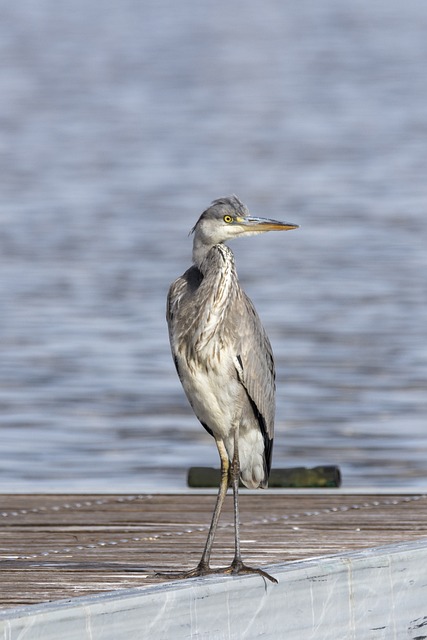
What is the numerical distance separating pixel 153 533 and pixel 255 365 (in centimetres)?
155

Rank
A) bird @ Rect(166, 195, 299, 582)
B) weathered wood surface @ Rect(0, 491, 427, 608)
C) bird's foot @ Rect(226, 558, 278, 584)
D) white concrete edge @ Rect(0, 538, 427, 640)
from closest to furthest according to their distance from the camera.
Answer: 1. white concrete edge @ Rect(0, 538, 427, 640)
2. bird's foot @ Rect(226, 558, 278, 584)
3. bird @ Rect(166, 195, 299, 582)
4. weathered wood surface @ Rect(0, 491, 427, 608)

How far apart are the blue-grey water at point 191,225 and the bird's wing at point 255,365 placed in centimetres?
274

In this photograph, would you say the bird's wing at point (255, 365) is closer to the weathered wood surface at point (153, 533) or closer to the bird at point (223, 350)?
the bird at point (223, 350)

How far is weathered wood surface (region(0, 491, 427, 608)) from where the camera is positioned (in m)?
6.92

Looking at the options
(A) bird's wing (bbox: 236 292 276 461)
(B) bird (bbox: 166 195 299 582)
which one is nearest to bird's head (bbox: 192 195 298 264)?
(B) bird (bbox: 166 195 299 582)

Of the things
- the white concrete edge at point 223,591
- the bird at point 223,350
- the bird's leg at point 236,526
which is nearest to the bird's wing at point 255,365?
the bird at point 223,350

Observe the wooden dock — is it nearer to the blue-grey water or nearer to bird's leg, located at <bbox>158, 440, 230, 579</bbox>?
bird's leg, located at <bbox>158, 440, 230, 579</bbox>

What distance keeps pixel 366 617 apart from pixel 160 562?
1.01m

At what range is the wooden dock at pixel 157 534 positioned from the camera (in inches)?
A: 269

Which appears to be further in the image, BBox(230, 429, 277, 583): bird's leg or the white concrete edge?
BBox(230, 429, 277, 583): bird's leg

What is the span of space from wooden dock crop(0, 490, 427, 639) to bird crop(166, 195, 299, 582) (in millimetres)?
477

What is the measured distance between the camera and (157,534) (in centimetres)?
815

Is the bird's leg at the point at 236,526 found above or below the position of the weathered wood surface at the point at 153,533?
above

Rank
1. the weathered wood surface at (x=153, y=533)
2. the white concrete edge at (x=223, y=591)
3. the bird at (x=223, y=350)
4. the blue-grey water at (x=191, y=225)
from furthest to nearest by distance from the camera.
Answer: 1. the blue-grey water at (x=191, y=225)
2. the weathered wood surface at (x=153, y=533)
3. the bird at (x=223, y=350)
4. the white concrete edge at (x=223, y=591)
